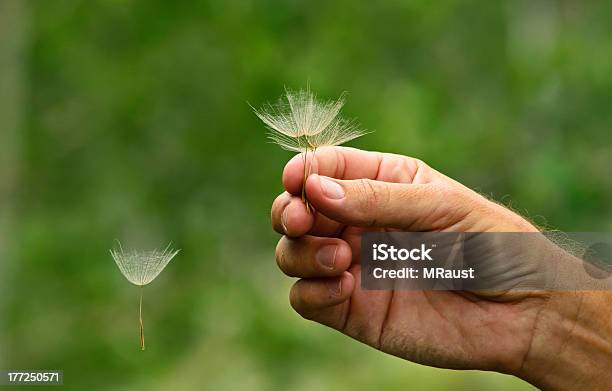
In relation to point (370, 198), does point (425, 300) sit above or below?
below

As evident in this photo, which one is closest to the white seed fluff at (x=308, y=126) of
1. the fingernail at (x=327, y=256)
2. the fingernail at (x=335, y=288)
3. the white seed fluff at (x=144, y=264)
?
the fingernail at (x=327, y=256)

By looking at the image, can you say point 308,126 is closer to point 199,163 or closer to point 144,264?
point 144,264

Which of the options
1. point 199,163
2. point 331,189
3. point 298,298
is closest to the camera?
point 331,189

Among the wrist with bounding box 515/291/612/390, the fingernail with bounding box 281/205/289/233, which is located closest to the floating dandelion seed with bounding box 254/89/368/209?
the fingernail with bounding box 281/205/289/233

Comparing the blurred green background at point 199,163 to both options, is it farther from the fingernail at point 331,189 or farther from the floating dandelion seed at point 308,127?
the fingernail at point 331,189

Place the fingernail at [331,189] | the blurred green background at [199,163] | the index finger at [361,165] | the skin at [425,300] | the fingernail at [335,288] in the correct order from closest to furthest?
the fingernail at [331,189], the skin at [425,300], the fingernail at [335,288], the index finger at [361,165], the blurred green background at [199,163]

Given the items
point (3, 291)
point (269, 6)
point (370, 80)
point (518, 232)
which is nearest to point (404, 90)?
point (370, 80)

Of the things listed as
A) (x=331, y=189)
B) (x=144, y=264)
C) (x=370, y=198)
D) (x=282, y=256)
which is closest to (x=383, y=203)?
(x=370, y=198)

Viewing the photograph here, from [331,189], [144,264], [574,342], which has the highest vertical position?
[331,189]
